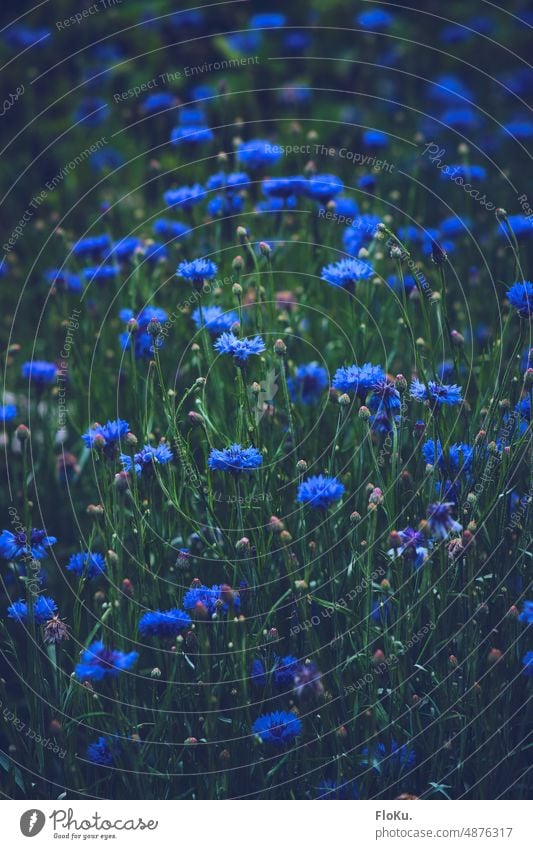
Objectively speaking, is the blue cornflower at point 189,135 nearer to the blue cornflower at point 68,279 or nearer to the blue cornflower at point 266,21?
the blue cornflower at point 68,279

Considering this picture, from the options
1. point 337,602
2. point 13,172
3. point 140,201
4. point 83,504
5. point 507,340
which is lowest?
point 337,602

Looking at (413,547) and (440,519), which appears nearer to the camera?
(440,519)

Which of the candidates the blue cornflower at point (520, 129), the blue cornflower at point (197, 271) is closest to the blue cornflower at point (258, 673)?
the blue cornflower at point (197, 271)

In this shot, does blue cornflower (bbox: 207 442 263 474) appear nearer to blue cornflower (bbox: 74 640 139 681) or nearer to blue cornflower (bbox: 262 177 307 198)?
blue cornflower (bbox: 74 640 139 681)

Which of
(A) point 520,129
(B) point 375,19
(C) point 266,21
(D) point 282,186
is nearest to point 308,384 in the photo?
(D) point 282,186

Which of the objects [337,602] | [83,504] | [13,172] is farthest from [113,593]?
[13,172]

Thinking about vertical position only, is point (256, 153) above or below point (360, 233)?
above

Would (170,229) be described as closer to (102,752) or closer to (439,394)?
(439,394)
